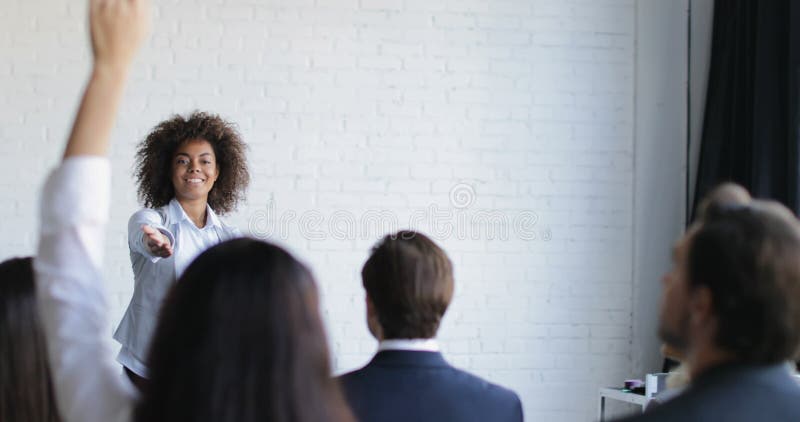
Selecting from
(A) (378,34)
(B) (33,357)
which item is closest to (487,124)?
(A) (378,34)

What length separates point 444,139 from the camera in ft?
17.2

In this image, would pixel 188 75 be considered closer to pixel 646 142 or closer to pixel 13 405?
pixel 646 142

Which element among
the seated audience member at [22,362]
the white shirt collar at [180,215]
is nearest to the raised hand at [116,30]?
the seated audience member at [22,362]

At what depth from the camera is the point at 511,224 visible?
5.28 meters

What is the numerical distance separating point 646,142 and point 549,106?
0.56 metres

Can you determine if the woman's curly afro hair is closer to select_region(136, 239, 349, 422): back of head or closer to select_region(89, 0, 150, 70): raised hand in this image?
select_region(89, 0, 150, 70): raised hand

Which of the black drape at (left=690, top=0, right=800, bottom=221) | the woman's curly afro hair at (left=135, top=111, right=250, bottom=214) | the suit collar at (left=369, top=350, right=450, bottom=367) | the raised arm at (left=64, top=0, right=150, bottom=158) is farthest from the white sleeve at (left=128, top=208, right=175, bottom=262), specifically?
the black drape at (left=690, top=0, right=800, bottom=221)

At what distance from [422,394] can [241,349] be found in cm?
95

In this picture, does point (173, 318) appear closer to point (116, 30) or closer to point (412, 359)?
point (116, 30)

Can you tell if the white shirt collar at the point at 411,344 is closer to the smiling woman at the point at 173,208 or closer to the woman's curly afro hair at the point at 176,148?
the smiling woman at the point at 173,208

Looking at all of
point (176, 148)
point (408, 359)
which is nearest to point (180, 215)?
point (176, 148)

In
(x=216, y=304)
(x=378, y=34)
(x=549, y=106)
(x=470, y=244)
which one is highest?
(x=378, y=34)

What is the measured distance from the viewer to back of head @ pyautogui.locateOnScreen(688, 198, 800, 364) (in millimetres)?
1163

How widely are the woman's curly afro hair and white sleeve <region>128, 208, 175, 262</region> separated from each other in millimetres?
405
